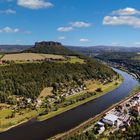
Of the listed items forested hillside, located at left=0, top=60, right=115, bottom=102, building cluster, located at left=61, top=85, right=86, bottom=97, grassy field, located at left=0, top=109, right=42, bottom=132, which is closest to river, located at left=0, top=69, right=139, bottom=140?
grassy field, located at left=0, top=109, right=42, bottom=132

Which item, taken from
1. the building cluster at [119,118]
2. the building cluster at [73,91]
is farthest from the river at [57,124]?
the building cluster at [73,91]

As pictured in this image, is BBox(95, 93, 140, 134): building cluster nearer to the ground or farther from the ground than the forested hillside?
nearer to the ground

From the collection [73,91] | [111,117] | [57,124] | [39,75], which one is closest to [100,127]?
[111,117]

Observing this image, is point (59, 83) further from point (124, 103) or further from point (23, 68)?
point (124, 103)

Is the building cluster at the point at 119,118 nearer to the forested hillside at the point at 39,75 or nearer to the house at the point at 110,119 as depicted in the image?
the house at the point at 110,119

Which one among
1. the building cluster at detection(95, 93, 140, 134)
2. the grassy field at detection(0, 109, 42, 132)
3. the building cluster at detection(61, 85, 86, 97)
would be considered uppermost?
the building cluster at detection(61, 85, 86, 97)

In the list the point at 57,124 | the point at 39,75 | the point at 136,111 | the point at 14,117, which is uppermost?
the point at 39,75

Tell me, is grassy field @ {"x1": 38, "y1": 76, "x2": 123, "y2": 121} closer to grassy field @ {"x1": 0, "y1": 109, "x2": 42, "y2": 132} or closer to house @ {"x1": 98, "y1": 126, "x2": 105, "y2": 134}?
grassy field @ {"x1": 0, "y1": 109, "x2": 42, "y2": 132}

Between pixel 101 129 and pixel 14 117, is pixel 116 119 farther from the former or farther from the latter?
pixel 14 117
